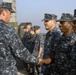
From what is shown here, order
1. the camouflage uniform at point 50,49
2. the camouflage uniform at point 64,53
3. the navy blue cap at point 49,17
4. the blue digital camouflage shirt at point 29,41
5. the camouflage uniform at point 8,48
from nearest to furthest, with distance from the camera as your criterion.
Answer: the camouflage uniform at point 8,48 < the camouflage uniform at point 64,53 < the camouflage uniform at point 50,49 < the navy blue cap at point 49,17 < the blue digital camouflage shirt at point 29,41

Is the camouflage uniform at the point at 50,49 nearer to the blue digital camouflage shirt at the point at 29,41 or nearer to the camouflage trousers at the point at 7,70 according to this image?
the camouflage trousers at the point at 7,70

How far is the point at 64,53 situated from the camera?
534cm

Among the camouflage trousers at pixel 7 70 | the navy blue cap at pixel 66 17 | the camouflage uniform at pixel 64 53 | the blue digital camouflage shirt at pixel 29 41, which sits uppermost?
the navy blue cap at pixel 66 17

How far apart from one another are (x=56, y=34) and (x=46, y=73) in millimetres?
750

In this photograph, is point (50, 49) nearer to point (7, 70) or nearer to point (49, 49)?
point (49, 49)

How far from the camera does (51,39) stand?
5875 mm

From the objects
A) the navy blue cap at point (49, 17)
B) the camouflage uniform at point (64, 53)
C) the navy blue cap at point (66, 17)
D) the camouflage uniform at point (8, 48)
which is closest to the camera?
the camouflage uniform at point (8, 48)

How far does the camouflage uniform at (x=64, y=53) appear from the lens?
5.27m

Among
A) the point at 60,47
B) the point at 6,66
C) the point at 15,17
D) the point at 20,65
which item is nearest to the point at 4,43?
the point at 6,66

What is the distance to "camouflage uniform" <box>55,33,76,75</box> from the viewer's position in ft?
17.3

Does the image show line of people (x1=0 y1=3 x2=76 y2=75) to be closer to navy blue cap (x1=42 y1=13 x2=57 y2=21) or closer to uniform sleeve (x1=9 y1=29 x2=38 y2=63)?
uniform sleeve (x1=9 y1=29 x2=38 y2=63)

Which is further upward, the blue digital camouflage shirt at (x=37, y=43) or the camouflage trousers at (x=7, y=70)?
the camouflage trousers at (x=7, y=70)

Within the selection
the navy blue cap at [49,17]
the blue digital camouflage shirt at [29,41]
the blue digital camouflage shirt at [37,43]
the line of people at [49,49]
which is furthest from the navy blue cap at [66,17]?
the blue digital camouflage shirt at [29,41]

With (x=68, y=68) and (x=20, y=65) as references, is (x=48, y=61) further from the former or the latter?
(x=20, y=65)
